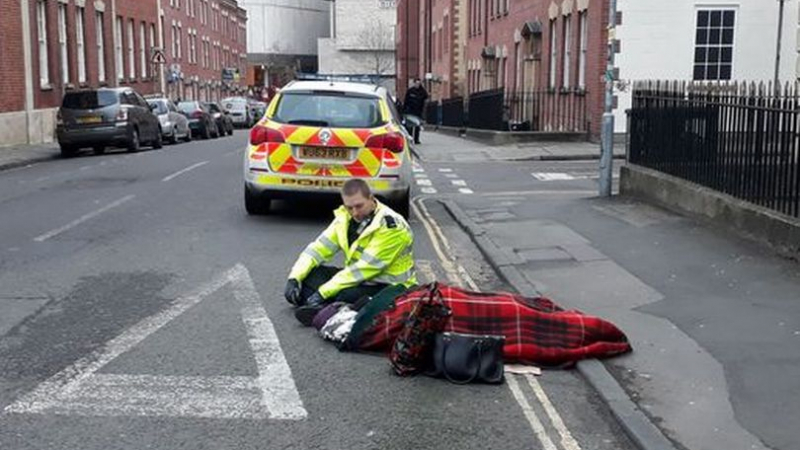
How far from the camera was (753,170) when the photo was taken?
10008 millimetres

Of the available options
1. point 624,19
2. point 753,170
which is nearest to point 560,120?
point 624,19

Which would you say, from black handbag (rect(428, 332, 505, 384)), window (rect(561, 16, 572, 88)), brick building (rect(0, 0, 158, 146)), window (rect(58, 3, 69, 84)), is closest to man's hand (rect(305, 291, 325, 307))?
black handbag (rect(428, 332, 505, 384))

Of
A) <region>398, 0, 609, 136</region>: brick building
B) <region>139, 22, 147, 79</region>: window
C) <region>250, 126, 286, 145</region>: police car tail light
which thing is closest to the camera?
<region>250, 126, 286, 145</region>: police car tail light

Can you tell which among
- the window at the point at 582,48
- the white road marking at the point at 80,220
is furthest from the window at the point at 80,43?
the white road marking at the point at 80,220

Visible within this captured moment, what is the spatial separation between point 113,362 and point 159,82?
4459cm

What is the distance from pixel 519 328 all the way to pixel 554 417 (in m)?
1.03

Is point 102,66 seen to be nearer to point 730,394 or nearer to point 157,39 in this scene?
point 157,39

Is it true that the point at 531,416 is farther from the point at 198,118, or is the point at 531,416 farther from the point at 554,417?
the point at 198,118

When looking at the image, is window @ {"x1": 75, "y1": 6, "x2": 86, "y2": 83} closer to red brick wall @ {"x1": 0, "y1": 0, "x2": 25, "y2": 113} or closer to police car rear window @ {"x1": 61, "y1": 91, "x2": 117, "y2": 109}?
red brick wall @ {"x1": 0, "y1": 0, "x2": 25, "y2": 113}

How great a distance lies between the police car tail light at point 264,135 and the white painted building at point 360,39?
297 ft

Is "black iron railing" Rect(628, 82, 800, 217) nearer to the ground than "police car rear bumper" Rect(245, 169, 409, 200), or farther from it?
farther from it

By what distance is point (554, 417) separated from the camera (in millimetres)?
5301

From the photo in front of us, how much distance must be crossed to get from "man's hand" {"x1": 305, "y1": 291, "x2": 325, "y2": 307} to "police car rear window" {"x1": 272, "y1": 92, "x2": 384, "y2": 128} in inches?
194

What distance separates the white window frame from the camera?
4347 centimetres
